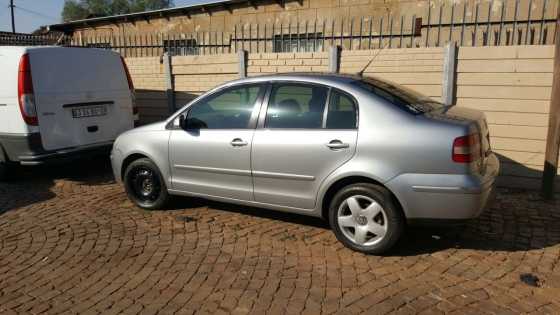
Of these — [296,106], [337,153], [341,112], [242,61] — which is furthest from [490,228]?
[242,61]

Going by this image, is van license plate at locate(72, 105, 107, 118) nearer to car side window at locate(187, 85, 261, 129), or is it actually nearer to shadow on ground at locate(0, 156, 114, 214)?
shadow on ground at locate(0, 156, 114, 214)

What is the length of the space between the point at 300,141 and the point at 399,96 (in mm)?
1048

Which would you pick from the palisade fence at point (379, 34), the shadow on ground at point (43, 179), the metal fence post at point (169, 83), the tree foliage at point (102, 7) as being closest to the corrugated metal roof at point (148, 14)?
the palisade fence at point (379, 34)

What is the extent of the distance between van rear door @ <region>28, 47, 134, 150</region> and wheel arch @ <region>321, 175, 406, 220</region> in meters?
4.23

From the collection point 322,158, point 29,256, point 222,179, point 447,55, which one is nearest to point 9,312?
point 29,256

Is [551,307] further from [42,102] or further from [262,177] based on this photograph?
[42,102]

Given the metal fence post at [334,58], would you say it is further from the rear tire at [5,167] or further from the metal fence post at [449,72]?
the rear tire at [5,167]

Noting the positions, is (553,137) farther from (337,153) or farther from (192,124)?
(192,124)

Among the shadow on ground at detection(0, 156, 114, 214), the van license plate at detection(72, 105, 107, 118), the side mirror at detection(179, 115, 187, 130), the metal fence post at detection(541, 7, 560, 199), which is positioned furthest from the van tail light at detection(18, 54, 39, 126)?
the metal fence post at detection(541, 7, 560, 199)

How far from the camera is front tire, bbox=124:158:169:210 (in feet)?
18.2

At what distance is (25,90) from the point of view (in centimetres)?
631

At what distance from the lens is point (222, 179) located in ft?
16.4

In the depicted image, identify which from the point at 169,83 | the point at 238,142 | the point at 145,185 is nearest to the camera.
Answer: the point at 238,142

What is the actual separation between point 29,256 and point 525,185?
6.01 meters
